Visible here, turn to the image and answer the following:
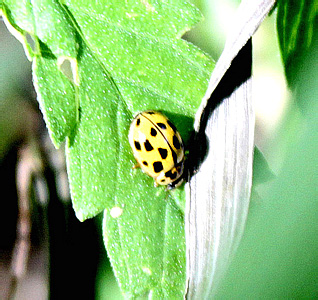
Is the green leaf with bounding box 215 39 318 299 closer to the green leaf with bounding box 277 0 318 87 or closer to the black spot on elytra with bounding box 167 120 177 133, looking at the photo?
the green leaf with bounding box 277 0 318 87

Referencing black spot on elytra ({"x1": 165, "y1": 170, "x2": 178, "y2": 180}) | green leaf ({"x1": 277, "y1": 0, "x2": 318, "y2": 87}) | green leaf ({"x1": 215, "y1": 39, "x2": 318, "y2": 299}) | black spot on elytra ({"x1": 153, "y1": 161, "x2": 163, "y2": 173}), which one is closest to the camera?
green leaf ({"x1": 215, "y1": 39, "x2": 318, "y2": 299})

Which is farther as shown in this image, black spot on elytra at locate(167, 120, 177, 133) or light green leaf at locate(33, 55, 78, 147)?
black spot on elytra at locate(167, 120, 177, 133)

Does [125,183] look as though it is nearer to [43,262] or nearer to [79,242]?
[79,242]

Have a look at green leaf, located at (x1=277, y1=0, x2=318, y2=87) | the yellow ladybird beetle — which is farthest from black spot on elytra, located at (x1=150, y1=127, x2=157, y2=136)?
green leaf, located at (x1=277, y1=0, x2=318, y2=87)

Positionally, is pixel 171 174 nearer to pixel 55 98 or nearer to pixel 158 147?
pixel 158 147

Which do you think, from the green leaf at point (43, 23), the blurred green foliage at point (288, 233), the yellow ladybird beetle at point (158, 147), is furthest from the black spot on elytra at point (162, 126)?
the blurred green foliage at point (288, 233)

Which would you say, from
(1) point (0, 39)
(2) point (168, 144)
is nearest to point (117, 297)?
(2) point (168, 144)
